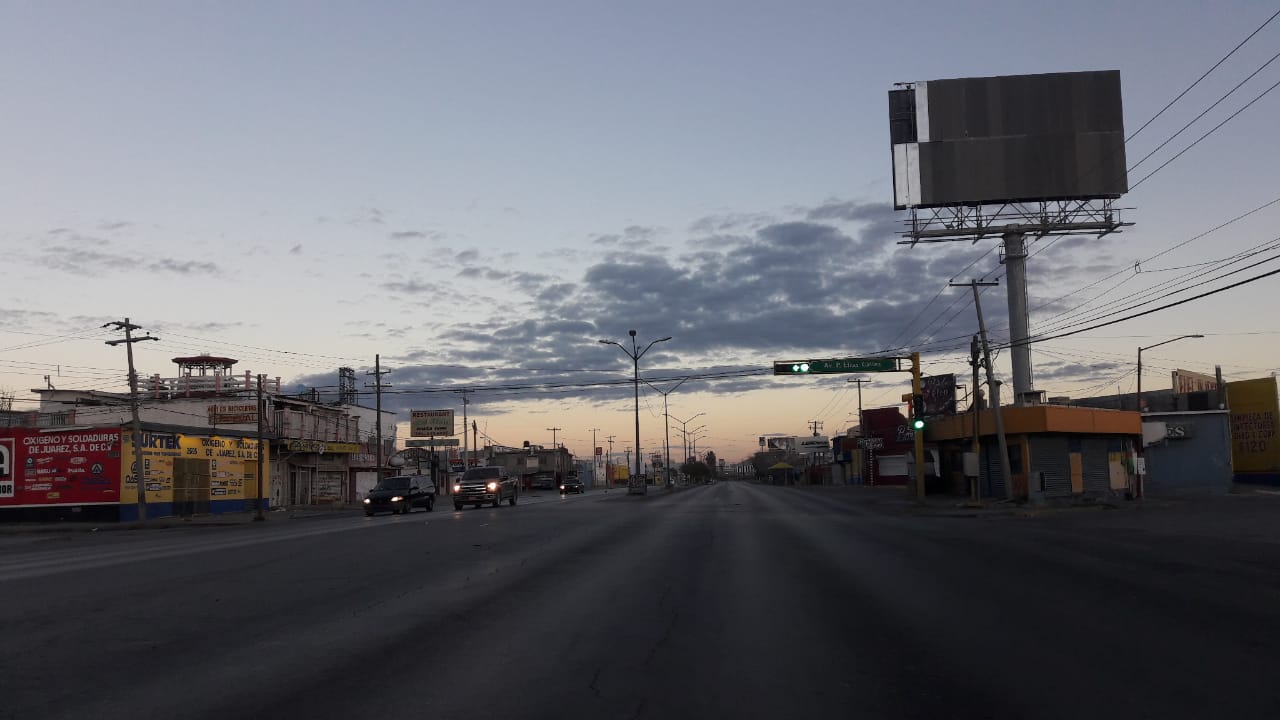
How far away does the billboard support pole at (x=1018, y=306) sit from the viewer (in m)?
53.8

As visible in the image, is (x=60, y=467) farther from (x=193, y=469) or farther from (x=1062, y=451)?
(x=1062, y=451)

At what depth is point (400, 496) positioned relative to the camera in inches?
1614

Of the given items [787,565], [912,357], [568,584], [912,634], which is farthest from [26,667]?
[912,357]

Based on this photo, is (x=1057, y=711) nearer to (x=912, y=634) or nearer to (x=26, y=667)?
(x=912, y=634)

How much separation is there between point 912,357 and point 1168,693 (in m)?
35.1

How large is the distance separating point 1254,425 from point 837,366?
3873cm

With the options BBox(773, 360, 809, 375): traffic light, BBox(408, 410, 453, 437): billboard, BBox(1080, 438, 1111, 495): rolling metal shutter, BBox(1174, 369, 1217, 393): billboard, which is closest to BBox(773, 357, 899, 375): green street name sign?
BBox(773, 360, 809, 375): traffic light

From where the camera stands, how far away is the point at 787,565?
1593 centimetres

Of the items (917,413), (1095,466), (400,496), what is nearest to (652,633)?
(917,413)

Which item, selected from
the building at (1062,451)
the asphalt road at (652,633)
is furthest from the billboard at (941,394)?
the asphalt road at (652,633)

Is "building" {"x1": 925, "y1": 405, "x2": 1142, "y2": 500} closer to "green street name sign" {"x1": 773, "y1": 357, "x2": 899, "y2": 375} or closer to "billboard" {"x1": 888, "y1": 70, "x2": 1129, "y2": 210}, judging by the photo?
"green street name sign" {"x1": 773, "y1": 357, "x2": 899, "y2": 375}

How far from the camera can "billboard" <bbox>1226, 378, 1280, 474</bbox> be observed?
62.1 metres

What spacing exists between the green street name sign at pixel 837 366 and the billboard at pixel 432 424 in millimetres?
65149

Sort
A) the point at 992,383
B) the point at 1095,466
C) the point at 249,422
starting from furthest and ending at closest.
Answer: the point at 249,422
the point at 1095,466
the point at 992,383
